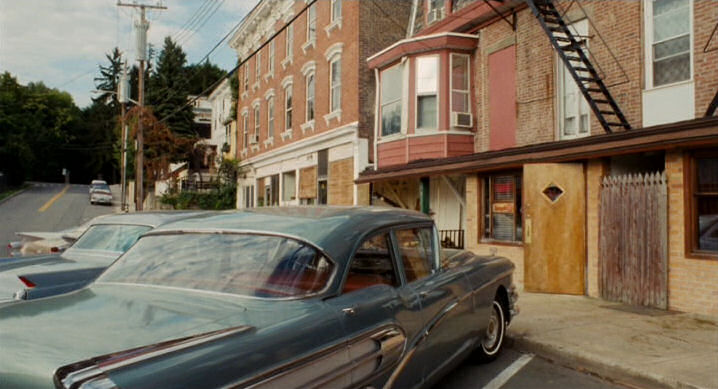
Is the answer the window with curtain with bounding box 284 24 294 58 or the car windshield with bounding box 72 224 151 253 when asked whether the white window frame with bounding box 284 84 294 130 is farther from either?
the car windshield with bounding box 72 224 151 253

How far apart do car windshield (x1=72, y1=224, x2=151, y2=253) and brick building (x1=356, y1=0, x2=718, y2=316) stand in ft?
21.2

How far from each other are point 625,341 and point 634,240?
2683 mm

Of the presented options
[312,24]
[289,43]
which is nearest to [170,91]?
[289,43]

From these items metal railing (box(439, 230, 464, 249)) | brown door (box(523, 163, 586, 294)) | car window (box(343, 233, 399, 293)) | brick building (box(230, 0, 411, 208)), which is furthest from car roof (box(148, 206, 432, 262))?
metal railing (box(439, 230, 464, 249))

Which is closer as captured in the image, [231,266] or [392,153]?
[231,266]

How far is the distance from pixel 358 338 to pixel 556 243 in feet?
23.2

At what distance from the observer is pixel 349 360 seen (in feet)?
8.70

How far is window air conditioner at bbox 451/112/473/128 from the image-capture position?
13117mm

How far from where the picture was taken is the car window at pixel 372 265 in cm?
329

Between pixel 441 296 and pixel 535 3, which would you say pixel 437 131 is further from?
pixel 441 296

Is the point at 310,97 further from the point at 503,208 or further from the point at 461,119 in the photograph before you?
the point at 503,208

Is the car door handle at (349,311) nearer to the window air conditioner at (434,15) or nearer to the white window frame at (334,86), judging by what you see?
the window air conditioner at (434,15)

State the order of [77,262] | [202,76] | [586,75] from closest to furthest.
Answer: [77,262] → [586,75] → [202,76]

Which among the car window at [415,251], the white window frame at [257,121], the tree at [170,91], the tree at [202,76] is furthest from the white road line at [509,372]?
the tree at [202,76]
